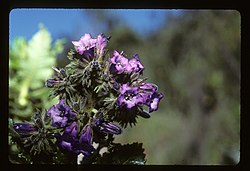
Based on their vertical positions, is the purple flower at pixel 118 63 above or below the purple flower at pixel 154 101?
above

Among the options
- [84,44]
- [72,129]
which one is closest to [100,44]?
[84,44]

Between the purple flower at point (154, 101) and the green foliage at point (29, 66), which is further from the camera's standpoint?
the green foliage at point (29, 66)

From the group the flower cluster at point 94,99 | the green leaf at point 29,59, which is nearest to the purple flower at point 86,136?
the flower cluster at point 94,99

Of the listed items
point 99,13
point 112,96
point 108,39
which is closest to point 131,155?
point 112,96

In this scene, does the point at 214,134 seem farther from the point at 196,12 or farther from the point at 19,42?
the point at 19,42

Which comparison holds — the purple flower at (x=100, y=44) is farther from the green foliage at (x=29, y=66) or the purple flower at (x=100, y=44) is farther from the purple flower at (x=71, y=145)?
the purple flower at (x=71, y=145)

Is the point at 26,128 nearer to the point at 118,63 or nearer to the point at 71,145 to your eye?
the point at 71,145

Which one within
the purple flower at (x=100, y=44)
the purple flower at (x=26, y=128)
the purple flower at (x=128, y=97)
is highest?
the purple flower at (x=100, y=44)
